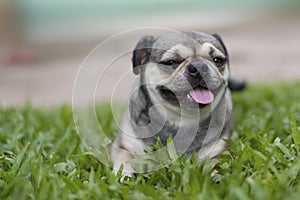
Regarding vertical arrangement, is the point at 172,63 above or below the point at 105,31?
above

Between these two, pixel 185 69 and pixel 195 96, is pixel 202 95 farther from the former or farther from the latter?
pixel 185 69

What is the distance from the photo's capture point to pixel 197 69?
2936 millimetres

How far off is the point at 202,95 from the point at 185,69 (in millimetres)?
197

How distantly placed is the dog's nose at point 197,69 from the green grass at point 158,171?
50 cm

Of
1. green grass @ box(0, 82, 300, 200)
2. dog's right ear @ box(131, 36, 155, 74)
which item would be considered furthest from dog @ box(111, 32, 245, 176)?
green grass @ box(0, 82, 300, 200)

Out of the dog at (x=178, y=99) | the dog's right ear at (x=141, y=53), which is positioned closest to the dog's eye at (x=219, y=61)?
the dog at (x=178, y=99)

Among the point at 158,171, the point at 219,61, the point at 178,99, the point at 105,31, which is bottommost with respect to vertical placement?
the point at 105,31

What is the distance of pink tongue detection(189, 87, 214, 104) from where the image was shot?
3.00m

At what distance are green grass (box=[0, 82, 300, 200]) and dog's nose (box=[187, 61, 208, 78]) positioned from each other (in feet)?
1.65

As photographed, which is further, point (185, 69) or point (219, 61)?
point (219, 61)

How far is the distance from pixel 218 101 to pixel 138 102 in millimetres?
525

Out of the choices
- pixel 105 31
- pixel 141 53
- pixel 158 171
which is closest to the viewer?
pixel 158 171

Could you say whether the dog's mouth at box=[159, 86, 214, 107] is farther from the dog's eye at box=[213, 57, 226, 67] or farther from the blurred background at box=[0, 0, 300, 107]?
the blurred background at box=[0, 0, 300, 107]

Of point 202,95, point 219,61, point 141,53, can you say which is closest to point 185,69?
point 202,95
